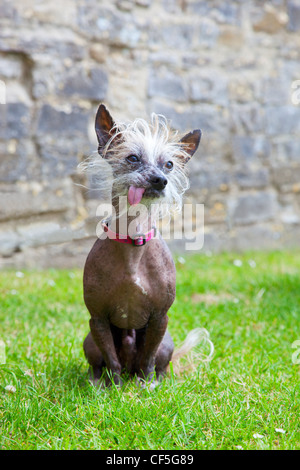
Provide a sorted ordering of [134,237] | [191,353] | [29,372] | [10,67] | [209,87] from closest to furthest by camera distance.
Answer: [134,237] → [29,372] → [191,353] → [10,67] → [209,87]

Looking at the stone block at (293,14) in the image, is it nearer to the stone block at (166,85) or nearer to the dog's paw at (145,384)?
the stone block at (166,85)

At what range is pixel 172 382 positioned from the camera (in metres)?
2.17

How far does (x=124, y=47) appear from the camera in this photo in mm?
4469

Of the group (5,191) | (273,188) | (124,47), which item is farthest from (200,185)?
(5,191)

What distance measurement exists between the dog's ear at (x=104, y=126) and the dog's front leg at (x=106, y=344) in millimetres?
721

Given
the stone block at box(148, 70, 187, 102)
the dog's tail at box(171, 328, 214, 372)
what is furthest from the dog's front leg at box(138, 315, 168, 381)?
the stone block at box(148, 70, 187, 102)

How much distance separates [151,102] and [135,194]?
3029 millimetres

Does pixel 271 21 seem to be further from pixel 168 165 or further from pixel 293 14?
pixel 168 165

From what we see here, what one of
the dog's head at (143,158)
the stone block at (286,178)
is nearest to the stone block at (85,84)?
the stone block at (286,178)

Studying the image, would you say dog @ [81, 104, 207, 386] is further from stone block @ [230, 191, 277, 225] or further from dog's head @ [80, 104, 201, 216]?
stone block @ [230, 191, 277, 225]

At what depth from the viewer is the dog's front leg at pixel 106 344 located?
2.07m

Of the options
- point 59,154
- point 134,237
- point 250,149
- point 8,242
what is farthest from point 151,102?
point 134,237

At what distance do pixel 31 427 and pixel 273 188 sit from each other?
4.24 metres

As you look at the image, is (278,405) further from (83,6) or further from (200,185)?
(83,6)
